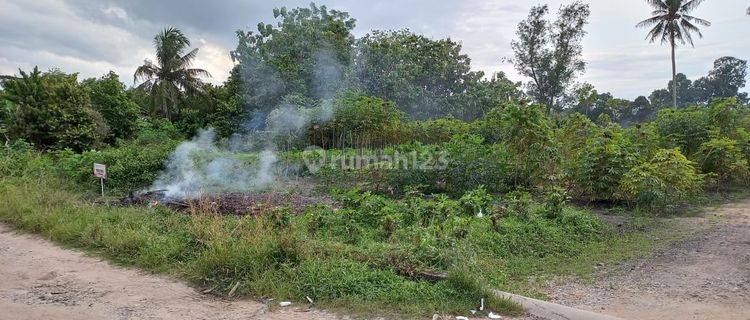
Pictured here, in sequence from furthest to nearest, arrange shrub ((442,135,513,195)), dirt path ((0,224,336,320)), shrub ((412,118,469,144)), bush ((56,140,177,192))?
shrub ((412,118,469,144)) < bush ((56,140,177,192)) < shrub ((442,135,513,195)) < dirt path ((0,224,336,320))

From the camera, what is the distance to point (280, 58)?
63.8 ft

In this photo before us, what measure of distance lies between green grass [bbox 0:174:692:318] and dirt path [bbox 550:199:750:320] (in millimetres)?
311

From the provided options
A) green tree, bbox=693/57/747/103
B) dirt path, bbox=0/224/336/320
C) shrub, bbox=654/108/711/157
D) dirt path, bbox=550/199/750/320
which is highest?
green tree, bbox=693/57/747/103

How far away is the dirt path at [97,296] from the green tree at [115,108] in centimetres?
1457

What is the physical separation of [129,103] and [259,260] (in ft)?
57.1

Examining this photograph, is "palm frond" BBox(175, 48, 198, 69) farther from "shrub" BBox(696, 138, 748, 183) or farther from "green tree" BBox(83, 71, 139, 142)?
→ "shrub" BBox(696, 138, 748, 183)

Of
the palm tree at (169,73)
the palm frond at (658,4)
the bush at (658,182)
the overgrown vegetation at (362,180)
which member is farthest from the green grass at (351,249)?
the palm frond at (658,4)

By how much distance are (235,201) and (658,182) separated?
6820mm

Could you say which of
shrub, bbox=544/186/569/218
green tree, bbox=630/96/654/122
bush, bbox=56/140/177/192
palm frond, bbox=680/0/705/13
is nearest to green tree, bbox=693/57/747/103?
green tree, bbox=630/96/654/122

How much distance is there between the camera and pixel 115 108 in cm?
1830

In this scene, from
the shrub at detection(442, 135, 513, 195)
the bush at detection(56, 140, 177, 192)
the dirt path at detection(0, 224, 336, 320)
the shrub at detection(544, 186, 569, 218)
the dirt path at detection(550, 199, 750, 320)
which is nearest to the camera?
the dirt path at detection(0, 224, 336, 320)

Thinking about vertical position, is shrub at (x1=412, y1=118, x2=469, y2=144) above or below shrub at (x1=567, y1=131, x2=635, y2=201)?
above

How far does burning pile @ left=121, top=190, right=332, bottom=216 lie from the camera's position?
688 centimetres

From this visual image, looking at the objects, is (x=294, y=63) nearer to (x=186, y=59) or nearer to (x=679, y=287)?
(x=186, y=59)
